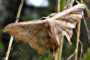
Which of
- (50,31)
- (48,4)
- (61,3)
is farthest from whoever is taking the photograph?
(48,4)

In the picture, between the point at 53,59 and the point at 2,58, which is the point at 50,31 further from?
the point at 2,58

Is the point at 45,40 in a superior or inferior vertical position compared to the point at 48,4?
superior

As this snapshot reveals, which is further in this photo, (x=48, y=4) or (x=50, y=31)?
(x=48, y=4)

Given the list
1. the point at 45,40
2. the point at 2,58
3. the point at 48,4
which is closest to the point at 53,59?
the point at 45,40

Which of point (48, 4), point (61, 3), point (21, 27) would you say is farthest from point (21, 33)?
point (48, 4)

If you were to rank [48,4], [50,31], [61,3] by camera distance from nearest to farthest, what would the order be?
[50,31] < [61,3] < [48,4]

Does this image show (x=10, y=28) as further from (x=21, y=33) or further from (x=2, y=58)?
(x=2, y=58)
